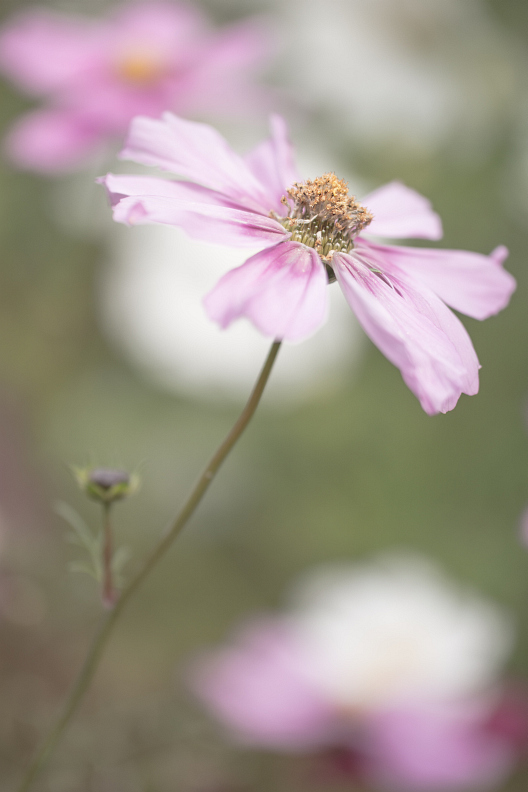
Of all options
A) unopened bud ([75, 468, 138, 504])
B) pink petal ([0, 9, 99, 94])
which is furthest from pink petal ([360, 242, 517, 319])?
pink petal ([0, 9, 99, 94])

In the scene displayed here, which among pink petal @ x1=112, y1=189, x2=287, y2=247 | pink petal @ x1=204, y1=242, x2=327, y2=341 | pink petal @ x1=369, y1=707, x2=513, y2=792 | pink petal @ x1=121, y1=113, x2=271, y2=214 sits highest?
pink petal @ x1=121, y1=113, x2=271, y2=214

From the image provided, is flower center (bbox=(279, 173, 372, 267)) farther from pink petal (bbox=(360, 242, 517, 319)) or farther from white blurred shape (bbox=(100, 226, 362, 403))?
white blurred shape (bbox=(100, 226, 362, 403))

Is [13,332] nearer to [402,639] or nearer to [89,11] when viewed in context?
[402,639]

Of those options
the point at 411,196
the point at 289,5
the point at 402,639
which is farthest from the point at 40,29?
the point at 289,5

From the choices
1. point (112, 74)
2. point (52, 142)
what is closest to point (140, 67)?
point (112, 74)

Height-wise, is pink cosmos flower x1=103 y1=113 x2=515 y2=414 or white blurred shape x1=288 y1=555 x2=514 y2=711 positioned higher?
pink cosmos flower x1=103 y1=113 x2=515 y2=414

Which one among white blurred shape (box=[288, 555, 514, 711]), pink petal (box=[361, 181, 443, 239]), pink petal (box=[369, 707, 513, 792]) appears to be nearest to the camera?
pink petal (box=[361, 181, 443, 239])

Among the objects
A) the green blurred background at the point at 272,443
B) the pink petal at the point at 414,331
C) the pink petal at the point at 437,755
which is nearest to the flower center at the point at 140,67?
the green blurred background at the point at 272,443

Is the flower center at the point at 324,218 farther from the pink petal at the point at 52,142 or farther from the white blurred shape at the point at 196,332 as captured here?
the white blurred shape at the point at 196,332

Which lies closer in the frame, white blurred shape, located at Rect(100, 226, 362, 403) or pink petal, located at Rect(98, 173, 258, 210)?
pink petal, located at Rect(98, 173, 258, 210)
